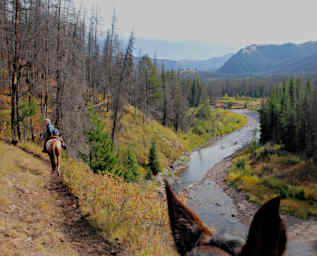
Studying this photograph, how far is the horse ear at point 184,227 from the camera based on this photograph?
1294 mm

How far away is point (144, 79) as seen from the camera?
52.3 metres

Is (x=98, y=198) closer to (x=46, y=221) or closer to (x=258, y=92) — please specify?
(x=46, y=221)

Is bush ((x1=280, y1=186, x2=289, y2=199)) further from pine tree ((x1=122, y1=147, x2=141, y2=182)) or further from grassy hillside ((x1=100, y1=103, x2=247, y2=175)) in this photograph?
grassy hillside ((x1=100, y1=103, x2=247, y2=175))

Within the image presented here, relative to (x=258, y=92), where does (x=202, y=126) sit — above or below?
below

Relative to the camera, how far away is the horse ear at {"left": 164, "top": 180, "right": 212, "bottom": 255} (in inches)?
50.9

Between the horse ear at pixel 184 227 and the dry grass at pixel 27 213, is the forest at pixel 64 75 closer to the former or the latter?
the dry grass at pixel 27 213

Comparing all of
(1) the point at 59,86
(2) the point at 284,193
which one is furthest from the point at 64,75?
(2) the point at 284,193

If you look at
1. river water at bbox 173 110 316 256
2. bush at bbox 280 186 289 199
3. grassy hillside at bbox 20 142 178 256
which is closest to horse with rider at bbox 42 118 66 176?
grassy hillside at bbox 20 142 178 256

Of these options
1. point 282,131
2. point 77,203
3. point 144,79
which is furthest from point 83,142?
point 282,131

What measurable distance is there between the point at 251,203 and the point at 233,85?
155762 millimetres

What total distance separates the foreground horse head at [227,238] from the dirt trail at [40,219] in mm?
5931

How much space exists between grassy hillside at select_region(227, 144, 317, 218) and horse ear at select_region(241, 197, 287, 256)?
93.3 ft

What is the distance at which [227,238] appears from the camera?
1.15 metres

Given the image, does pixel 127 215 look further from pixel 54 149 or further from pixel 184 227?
pixel 184 227
